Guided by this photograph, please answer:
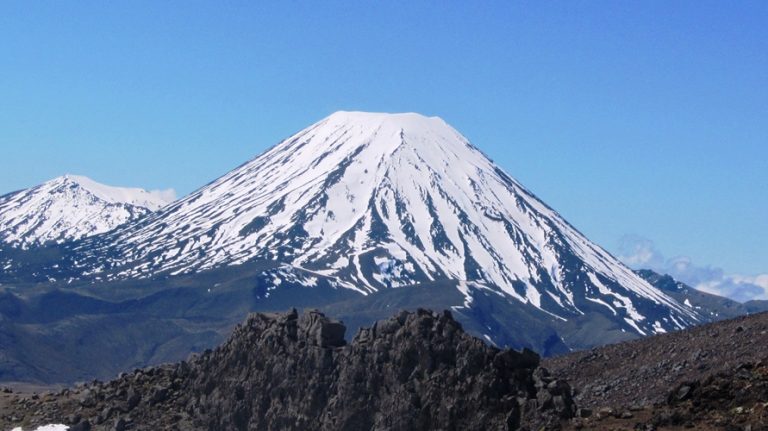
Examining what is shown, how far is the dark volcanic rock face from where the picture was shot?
119 feet

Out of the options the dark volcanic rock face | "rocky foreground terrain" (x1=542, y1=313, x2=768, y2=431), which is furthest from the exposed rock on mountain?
the dark volcanic rock face

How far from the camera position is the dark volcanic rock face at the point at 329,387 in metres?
36.4

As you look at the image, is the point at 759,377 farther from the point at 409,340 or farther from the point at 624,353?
the point at 624,353

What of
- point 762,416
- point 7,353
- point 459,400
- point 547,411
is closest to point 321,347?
point 459,400

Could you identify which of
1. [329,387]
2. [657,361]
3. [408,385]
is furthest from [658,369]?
[329,387]

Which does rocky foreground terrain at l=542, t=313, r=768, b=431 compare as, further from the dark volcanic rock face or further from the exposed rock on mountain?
the dark volcanic rock face

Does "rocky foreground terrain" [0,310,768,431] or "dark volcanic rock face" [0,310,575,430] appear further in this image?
"dark volcanic rock face" [0,310,575,430]

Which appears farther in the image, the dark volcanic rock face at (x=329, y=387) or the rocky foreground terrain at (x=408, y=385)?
the dark volcanic rock face at (x=329, y=387)

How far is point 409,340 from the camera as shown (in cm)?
3856

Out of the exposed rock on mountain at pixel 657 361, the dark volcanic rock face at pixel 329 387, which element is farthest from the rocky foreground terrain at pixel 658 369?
the dark volcanic rock face at pixel 329 387

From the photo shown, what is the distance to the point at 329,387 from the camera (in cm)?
3984

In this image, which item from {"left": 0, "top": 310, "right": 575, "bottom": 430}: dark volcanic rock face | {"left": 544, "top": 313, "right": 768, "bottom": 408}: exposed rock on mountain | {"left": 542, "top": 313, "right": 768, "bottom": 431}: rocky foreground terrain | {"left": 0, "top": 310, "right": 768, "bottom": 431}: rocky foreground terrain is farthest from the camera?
{"left": 544, "top": 313, "right": 768, "bottom": 408}: exposed rock on mountain

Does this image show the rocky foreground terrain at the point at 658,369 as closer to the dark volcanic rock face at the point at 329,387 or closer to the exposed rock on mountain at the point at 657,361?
the exposed rock on mountain at the point at 657,361

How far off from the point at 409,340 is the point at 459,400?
2.75 m
